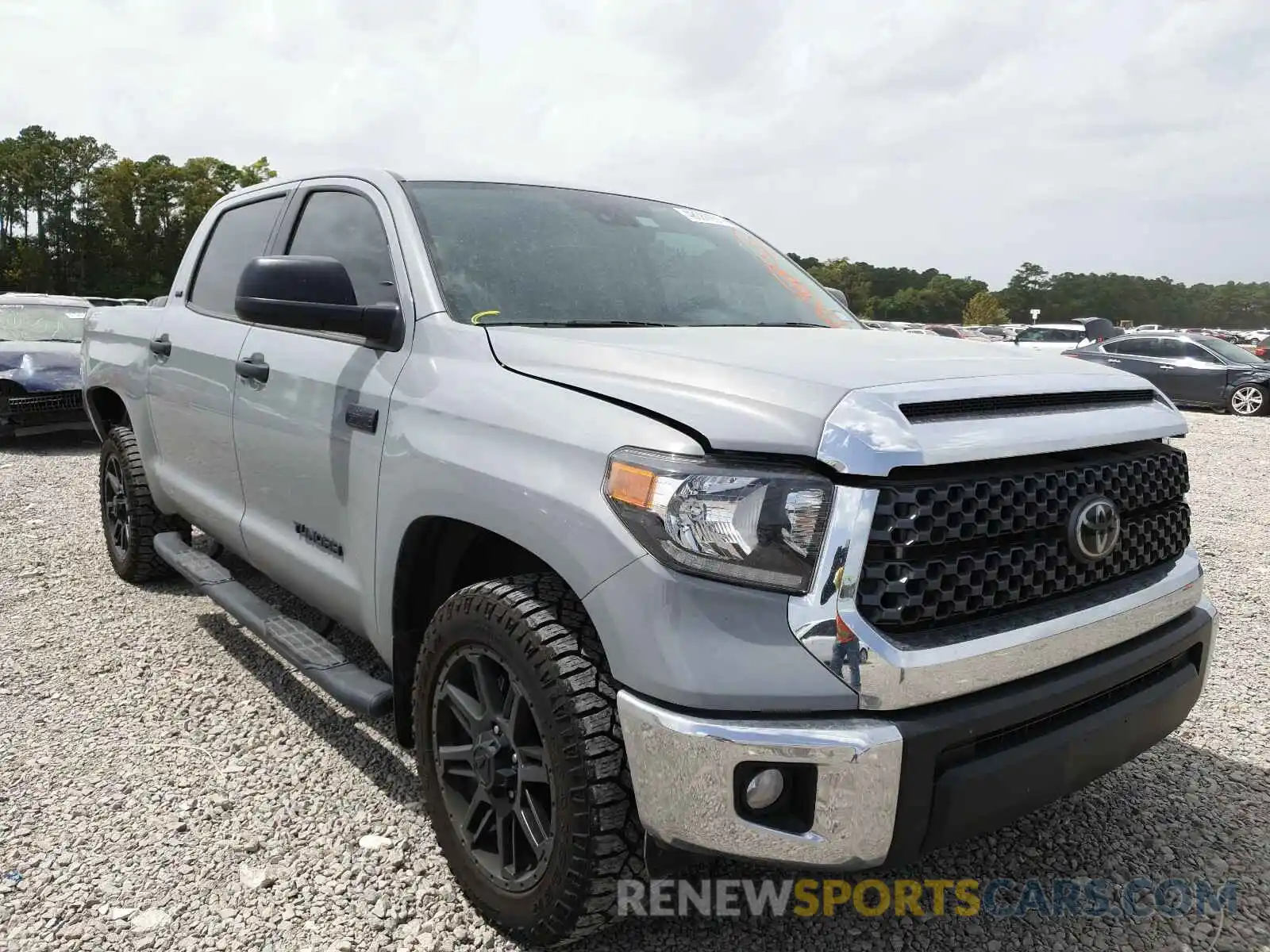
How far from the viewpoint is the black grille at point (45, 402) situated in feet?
30.7

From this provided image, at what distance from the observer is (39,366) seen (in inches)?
379

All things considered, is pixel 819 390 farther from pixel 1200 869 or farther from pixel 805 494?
pixel 1200 869

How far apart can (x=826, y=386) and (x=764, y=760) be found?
0.71 meters

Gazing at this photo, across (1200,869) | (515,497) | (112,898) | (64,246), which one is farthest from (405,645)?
(64,246)

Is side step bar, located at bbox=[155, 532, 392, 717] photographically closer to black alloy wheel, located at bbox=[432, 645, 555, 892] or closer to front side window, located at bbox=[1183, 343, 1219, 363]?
black alloy wheel, located at bbox=[432, 645, 555, 892]

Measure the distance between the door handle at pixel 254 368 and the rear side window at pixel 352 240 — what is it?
1.35 feet

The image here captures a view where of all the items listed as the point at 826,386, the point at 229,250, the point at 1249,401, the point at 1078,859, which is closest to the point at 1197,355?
the point at 1249,401

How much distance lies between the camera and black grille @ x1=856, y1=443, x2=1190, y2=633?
67.9 inches

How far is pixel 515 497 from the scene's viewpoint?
80.0 inches

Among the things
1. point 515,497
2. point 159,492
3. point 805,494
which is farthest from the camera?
point 159,492

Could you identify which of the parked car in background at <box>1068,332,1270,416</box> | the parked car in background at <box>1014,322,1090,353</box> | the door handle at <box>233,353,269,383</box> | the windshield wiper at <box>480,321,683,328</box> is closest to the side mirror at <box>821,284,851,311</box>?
the windshield wiper at <box>480,321,683,328</box>

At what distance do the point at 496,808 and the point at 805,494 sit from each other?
1.06 m

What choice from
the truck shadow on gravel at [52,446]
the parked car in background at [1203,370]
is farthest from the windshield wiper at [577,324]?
the parked car in background at [1203,370]

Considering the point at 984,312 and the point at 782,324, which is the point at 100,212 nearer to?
the point at 984,312
